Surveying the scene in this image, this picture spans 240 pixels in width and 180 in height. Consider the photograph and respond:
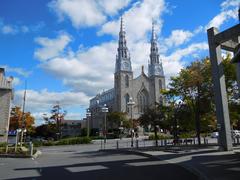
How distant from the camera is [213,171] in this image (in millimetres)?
11672

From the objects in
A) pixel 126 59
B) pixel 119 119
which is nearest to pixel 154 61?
pixel 126 59

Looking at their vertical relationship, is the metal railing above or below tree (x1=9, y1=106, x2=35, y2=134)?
above

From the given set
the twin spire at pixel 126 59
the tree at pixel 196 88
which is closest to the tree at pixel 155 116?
the tree at pixel 196 88

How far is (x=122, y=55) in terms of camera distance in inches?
4587

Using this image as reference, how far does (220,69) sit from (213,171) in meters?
12.4

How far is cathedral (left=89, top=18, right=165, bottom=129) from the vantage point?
364 ft

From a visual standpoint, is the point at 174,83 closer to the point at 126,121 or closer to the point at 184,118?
the point at 184,118

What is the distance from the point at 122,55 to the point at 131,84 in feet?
43.1

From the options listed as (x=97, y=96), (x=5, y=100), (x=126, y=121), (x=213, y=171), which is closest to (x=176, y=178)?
(x=213, y=171)

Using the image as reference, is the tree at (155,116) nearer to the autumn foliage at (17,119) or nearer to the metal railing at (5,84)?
the metal railing at (5,84)

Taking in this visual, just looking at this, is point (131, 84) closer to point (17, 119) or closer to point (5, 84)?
point (17, 119)

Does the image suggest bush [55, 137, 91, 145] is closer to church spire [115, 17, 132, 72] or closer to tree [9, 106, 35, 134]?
tree [9, 106, 35, 134]

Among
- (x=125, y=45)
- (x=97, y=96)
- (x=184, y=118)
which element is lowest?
(x=184, y=118)

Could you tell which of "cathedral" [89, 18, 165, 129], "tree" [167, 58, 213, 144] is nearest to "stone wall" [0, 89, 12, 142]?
"tree" [167, 58, 213, 144]
